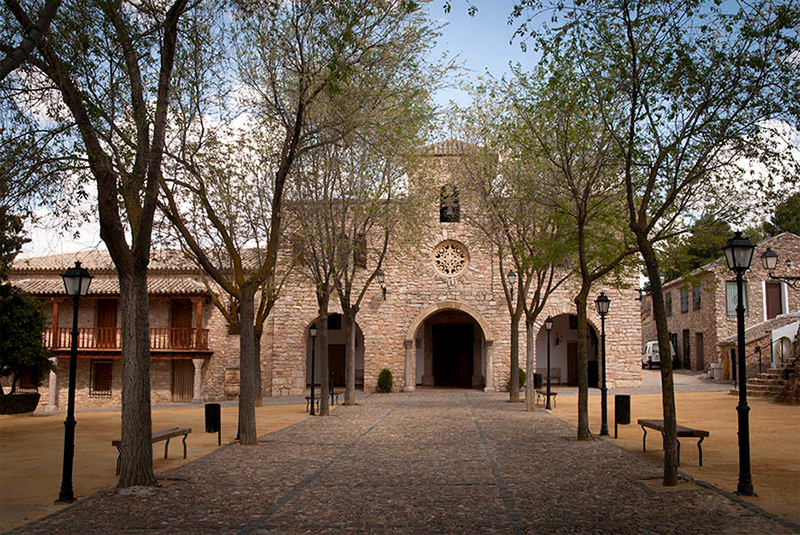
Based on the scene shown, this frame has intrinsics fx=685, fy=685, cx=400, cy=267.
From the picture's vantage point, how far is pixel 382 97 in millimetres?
11125

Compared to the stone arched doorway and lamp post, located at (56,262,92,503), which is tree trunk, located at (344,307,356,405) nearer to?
the stone arched doorway

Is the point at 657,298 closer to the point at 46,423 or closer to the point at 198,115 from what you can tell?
the point at 198,115

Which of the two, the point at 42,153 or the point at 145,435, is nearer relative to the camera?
the point at 42,153

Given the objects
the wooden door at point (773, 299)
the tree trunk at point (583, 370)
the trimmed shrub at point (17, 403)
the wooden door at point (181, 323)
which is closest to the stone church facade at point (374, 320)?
the wooden door at point (181, 323)

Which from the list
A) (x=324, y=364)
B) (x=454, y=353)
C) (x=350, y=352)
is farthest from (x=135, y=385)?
(x=454, y=353)

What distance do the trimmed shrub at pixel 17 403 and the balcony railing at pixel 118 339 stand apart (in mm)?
5708

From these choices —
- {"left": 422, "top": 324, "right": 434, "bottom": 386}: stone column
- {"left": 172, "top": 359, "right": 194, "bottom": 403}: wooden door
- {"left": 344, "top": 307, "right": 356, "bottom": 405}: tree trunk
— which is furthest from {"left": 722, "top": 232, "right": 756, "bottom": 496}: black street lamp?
{"left": 172, "top": 359, "right": 194, "bottom": 403}: wooden door

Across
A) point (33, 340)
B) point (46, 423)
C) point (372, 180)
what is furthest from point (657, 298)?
point (33, 340)

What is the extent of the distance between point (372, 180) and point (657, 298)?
37.5 ft

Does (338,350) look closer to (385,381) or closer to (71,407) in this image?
(385,381)

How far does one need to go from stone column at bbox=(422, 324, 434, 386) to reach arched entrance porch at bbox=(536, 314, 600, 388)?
189 inches

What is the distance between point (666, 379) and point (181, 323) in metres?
23.3

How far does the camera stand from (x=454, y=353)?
103 ft

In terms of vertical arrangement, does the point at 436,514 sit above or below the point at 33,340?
below
